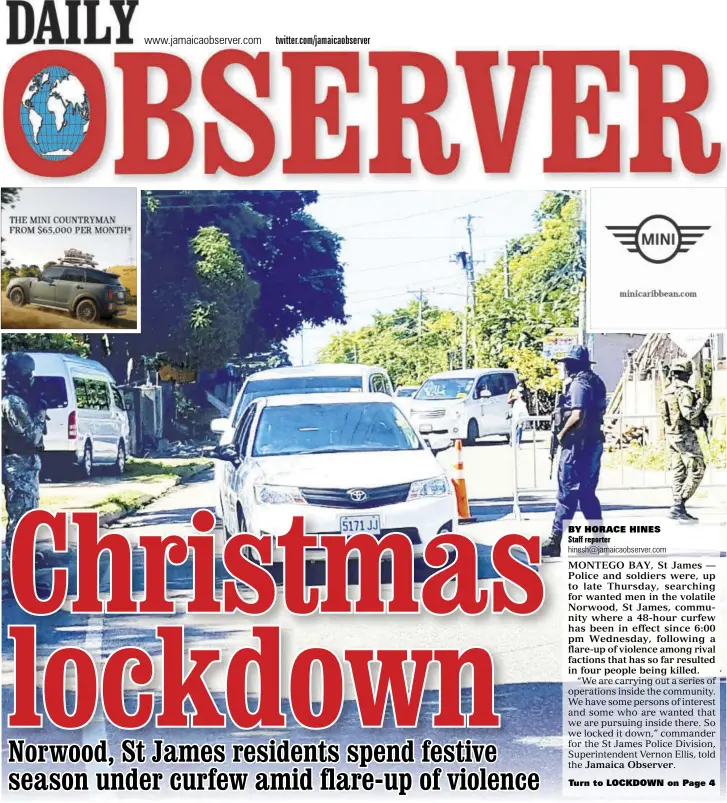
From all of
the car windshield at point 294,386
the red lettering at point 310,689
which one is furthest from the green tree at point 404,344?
the red lettering at point 310,689

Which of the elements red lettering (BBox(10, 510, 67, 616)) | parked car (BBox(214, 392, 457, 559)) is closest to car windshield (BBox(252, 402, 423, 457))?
parked car (BBox(214, 392, 457, 559))

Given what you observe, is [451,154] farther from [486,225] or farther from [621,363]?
[621,363]

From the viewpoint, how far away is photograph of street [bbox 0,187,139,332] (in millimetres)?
7535

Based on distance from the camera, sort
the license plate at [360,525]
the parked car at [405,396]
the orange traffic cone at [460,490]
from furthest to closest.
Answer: the parked car at [405,396]
the orange traffic cone at [460,490]
the license plate at [360,525]

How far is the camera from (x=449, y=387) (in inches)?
300

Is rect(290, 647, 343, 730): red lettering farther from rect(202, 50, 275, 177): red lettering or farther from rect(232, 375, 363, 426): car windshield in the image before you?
rect(202, 50, 275, 177): red lettering

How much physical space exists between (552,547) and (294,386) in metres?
1.51

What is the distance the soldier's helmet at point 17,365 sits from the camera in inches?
298

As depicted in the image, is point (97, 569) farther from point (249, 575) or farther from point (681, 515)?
point (681, 515)

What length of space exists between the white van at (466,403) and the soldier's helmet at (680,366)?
78 cm

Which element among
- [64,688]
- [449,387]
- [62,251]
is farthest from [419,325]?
[64,688]

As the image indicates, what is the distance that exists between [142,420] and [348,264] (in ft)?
4.25

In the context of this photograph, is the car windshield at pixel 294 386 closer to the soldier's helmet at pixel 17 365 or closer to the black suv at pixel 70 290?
the black suv at pixel 70 290

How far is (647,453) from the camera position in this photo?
25.1 feet
